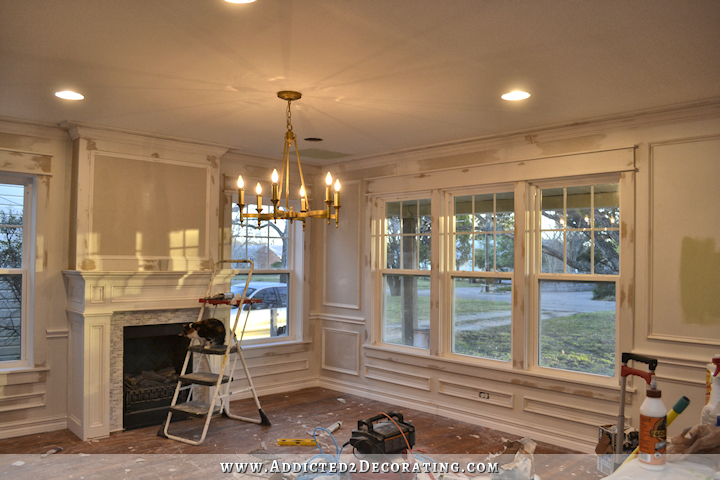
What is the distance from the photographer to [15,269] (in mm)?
4504

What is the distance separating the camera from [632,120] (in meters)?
3.95

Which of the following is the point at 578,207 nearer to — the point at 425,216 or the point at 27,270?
the point at 425,216

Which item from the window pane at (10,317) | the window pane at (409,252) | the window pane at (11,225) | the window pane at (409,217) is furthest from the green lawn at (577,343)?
the window pane at (11,225)

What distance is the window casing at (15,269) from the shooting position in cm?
445

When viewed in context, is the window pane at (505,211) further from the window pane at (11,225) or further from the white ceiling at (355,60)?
the window pane at (11,225)

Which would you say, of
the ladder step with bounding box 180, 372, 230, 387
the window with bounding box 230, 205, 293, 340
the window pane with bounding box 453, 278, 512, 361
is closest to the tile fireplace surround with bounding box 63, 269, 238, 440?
the ladder step with bounding box 180, 372, 230, 387

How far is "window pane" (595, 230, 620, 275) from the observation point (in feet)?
13.5

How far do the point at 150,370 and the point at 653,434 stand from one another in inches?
177

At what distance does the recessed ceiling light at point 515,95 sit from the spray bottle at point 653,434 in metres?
2.27

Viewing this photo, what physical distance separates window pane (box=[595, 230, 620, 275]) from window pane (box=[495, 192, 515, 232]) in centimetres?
75

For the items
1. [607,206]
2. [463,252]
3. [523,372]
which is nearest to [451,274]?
[463,252]

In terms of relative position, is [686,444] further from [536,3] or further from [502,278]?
[502,278]

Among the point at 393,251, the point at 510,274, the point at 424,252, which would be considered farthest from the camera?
the point at 393,251

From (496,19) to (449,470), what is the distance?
2.80 metres
